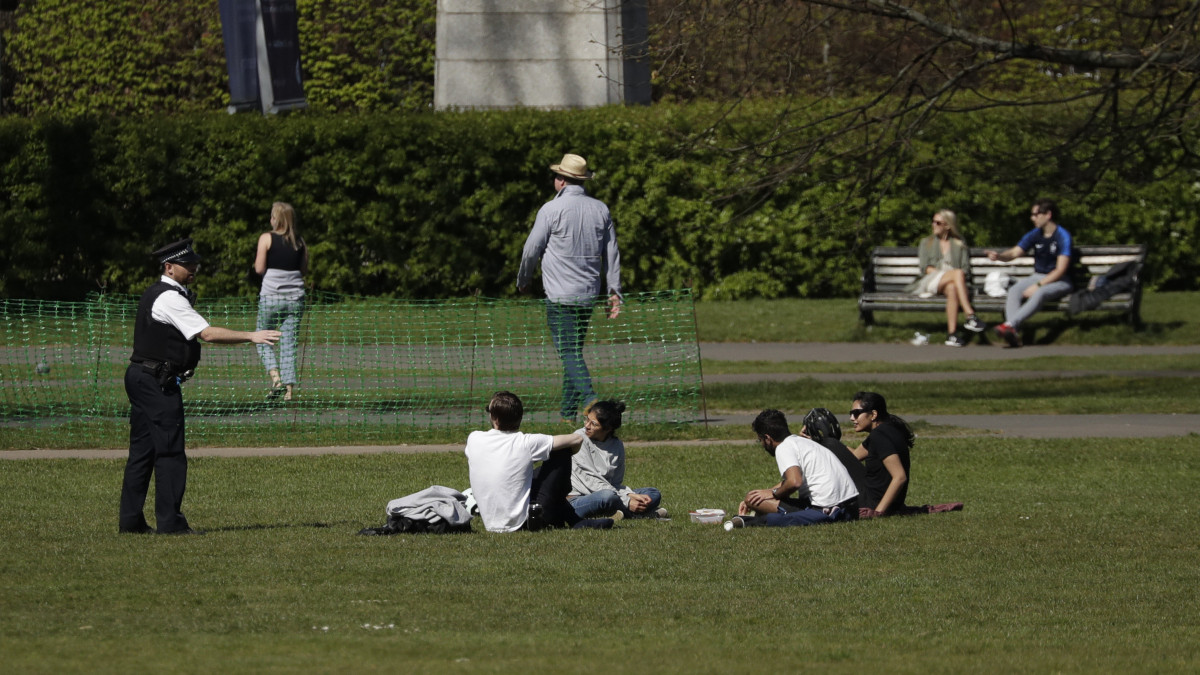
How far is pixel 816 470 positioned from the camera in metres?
9.24

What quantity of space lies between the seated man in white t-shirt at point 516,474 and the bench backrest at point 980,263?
37.2 ft

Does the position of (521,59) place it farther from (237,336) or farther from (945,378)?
(237,336)

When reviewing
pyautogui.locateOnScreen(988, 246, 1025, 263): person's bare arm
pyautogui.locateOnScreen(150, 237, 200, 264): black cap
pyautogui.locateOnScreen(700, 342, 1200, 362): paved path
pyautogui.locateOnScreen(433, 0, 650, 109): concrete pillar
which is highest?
pyautogui.locateOnScreen(433, 0, 650, 109): concrete pillar

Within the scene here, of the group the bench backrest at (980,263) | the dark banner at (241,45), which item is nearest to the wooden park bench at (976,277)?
the bench backrest at (980,263)

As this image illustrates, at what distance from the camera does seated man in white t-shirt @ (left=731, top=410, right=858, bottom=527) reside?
9.12 m

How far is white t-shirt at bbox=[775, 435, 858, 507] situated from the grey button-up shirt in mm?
4158

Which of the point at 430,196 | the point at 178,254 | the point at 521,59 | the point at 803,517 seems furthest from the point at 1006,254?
the point at 178,254

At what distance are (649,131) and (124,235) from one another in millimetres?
6769

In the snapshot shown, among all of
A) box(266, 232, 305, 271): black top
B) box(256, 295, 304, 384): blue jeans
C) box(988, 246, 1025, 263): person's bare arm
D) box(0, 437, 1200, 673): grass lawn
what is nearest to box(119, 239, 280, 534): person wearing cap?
box(0, 437, 1200, 673): grass lawn

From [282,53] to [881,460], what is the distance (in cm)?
1327

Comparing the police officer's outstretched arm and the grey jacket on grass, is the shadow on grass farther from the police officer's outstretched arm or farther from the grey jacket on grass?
the police officer's outstretched arm

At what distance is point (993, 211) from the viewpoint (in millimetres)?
22094

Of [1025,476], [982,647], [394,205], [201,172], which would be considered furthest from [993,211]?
[982,647]

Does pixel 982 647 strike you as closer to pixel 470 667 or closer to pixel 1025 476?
pixel 470 667
